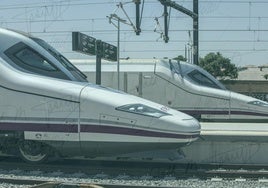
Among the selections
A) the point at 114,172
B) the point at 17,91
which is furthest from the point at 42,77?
the point at 114,172

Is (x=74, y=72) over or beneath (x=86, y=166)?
over

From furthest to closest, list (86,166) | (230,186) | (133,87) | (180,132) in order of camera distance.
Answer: (133,87) < (86,166) < (180,132) < (230,186)

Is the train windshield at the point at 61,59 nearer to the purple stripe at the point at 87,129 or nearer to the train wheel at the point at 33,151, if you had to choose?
the purple stripe at the point at 87,129

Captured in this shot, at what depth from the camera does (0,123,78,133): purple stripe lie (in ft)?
31.0

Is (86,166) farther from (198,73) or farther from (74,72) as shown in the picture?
(198,73)

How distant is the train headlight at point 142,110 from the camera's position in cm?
918

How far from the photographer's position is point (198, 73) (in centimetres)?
2019

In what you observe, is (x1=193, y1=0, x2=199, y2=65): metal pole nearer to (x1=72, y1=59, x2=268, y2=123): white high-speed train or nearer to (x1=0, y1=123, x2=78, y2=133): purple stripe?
(x1=72, y1=59, x2=268, y2=123): white high-speed train

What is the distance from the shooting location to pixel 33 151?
9930 millimetres

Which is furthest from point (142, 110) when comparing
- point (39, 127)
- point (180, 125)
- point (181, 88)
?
point (181, 88)

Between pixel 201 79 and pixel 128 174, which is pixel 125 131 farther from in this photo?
pixel 201 79

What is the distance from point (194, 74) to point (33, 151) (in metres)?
11.1

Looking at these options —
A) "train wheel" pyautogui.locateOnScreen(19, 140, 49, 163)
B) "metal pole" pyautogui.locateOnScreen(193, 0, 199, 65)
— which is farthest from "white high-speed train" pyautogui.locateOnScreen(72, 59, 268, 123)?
"train wheel" pyautogui.locateOnScreen(19, 140, 49, 163)

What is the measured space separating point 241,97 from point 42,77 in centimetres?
1206
